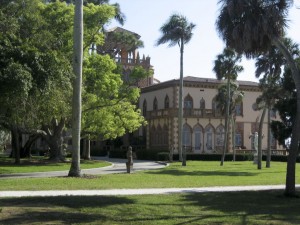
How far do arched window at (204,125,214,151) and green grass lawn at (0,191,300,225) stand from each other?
149 ft

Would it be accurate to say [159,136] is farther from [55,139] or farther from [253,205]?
[253,205]

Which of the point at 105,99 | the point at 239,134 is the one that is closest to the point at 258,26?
the point at 105,99

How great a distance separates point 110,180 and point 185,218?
11.2 metres

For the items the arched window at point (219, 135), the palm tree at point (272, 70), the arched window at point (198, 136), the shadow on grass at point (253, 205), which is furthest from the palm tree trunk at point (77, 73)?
the arched window at point (219, 135)

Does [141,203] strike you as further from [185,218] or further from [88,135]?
[88,135]

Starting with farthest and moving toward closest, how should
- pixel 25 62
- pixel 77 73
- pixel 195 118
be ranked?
pixel 195 118 → pixel 77 73 → pixel 25 62

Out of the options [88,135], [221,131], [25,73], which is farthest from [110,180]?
[221,131]

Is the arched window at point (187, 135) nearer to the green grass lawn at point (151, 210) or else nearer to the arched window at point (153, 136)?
the arched window at point (153, 136)

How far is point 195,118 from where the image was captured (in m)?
60.9

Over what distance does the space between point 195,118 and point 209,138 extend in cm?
319

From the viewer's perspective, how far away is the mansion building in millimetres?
59719

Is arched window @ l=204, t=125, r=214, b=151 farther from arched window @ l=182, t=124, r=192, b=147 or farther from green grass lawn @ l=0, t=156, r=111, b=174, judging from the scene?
green grass lawn @ l=0, t=156, r=111, b=174

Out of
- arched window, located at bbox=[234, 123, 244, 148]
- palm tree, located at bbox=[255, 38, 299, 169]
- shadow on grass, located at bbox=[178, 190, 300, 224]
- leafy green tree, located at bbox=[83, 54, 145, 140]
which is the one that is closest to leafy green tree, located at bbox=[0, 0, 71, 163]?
shadow on grass, located at bbox=[178, 190, 300, 224]

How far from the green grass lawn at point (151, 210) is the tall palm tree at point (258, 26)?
10.3ft
